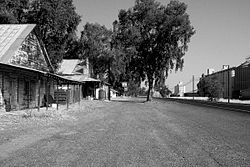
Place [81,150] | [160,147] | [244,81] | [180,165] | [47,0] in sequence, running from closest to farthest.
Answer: [180,165], [81,150], [160,147], [47,0], [244,81]

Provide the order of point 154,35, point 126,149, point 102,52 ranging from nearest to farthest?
1. point 126,149
2. point 154,35
3. point 102,52

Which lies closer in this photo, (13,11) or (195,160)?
(195,160)

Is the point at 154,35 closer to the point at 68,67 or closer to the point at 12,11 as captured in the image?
the point at 68,67

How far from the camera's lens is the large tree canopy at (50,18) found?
38.8 m

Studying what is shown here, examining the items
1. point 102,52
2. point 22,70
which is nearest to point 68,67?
point 102,52

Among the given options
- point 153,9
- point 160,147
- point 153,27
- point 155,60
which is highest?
point 153,9

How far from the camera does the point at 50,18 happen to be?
39.2 metres

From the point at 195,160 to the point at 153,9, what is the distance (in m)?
40.6

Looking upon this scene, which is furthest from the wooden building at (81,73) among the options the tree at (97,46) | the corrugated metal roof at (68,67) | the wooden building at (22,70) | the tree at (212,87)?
the tree at (212,87)

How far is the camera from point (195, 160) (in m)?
6.52

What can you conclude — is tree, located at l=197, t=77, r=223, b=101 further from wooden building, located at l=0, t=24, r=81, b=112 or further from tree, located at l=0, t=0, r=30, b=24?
wooden building, located at l=0, t=24, r=81, b=112

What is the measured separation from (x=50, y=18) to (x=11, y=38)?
1753 cm

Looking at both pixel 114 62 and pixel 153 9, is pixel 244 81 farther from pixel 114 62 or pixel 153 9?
pixel 153 9

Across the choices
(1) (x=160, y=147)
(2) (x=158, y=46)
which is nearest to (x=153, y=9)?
(2) (x=158, y=46)
